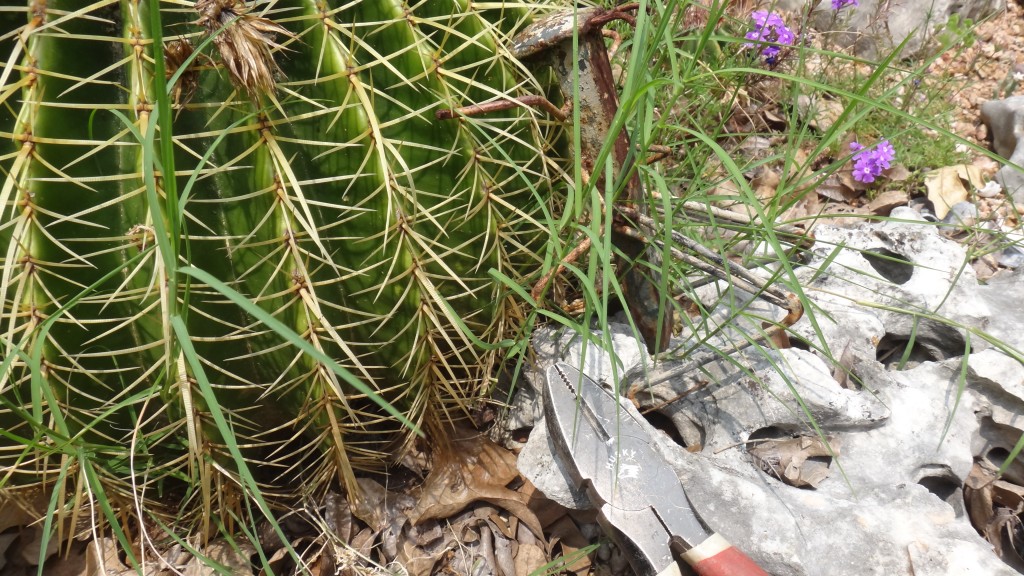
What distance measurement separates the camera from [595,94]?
123 centimetres

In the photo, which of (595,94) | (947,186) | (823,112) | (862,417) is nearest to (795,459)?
(862,417)

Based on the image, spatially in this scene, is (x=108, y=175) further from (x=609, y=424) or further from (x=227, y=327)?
(x=609, y=424)

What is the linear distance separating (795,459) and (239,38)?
1128 millimetres

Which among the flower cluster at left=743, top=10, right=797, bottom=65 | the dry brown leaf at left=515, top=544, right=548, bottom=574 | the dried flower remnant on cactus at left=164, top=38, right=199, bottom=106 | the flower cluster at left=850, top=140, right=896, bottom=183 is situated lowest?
the dry brown leaf at left=515, top=544, right=548, bottom=574

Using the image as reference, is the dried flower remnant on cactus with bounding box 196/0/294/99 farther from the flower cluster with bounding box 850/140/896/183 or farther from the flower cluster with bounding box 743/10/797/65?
the flower cluster with bounding box 850/140/896/183

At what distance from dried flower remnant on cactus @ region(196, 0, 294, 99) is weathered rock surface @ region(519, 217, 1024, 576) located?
68 cm

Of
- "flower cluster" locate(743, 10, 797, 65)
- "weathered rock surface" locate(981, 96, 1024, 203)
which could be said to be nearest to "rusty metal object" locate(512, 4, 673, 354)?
"flower cluster" locate(743, 10, 797, 65)

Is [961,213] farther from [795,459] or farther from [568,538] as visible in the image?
[568,538]

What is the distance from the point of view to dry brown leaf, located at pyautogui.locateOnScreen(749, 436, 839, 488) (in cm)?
130

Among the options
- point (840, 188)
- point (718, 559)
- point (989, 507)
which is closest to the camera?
point (718, 559)

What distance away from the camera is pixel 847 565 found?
111 centimetres

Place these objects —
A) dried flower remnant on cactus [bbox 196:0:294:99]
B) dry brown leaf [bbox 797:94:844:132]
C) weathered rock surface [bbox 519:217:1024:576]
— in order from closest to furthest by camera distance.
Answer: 1. dried flower remnant on cactus [bbox 196:0:294:99]
2. weathered rock surface [bbox 519:217:1024:576]
3. dry brown leaf [bbox 797:94:844:132]

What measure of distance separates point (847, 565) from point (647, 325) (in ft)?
1.70

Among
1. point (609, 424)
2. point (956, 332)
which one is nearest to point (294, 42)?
point (609, 424)
